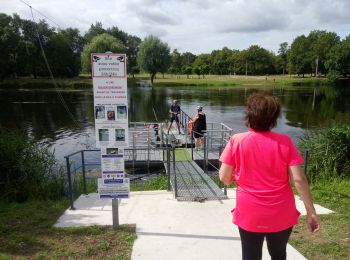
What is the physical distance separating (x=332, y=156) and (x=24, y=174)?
7.41 m

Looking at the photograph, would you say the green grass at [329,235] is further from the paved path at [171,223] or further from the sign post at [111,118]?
the sign post at [111,118]

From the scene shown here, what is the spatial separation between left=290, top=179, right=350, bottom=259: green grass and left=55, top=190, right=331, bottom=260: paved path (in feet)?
0.73

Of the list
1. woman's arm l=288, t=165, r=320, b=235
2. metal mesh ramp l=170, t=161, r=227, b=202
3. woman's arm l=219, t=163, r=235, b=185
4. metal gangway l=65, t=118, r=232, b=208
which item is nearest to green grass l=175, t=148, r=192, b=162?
metal gangway l=65, t=118, r=232, b=208

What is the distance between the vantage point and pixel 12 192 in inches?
290

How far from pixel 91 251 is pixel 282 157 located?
2.82 meters

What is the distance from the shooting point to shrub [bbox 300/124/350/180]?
349 inches

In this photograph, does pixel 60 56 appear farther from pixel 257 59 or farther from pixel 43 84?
pixel 257 59

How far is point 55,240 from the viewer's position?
180 inches

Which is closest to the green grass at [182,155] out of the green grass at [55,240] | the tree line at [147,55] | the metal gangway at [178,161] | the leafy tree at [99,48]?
the metal gangway at [178,161]

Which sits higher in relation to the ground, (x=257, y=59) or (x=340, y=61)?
(x=257, y=59)

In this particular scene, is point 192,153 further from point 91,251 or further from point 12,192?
point 91,251

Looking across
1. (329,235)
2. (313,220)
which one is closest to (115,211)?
(329,235)

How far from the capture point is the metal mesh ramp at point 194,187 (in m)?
6.33

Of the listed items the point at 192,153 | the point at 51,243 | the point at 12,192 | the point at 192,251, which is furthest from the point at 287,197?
the point at 192,153
